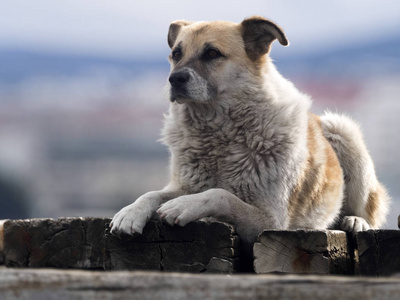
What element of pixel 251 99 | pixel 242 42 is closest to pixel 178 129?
pixel 251 99

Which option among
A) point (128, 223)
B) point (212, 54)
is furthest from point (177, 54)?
point (128, 223)

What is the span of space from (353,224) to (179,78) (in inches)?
71.7

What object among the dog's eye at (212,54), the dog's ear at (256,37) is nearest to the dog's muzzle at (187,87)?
the dog's eye at (212,54)

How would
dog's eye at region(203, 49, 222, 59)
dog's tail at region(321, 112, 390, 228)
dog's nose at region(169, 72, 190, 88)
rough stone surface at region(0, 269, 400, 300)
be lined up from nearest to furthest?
rough stone surface at region(0, 269, 400, 300) → dog's nose at region(169, 72, 190, 88) → dog's eye at region(203, 49, 222, 59) → dog's tail at region(321, 112, 390, 228)

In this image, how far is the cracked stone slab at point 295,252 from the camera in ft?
8.34

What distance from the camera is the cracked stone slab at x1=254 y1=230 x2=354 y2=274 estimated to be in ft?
8.34

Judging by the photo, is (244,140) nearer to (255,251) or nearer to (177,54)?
(177,54)

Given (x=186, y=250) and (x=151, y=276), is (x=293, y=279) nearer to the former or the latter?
(x=151, y=276)

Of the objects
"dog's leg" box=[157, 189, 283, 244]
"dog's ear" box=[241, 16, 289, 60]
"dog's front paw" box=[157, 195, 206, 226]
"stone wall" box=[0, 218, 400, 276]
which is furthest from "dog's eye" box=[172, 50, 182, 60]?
"stone wall" box=[0, 218, 400, 276]

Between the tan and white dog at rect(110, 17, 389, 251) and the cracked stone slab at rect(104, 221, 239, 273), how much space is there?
1.23 ft

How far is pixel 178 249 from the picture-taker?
8.61 feet

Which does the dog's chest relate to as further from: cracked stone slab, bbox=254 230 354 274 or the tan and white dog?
cracked stone slab, bbox=254 230 354 274

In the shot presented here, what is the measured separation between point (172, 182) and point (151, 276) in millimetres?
2635

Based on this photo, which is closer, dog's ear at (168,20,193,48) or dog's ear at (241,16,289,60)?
dog's ear at (241,16,289,60)
